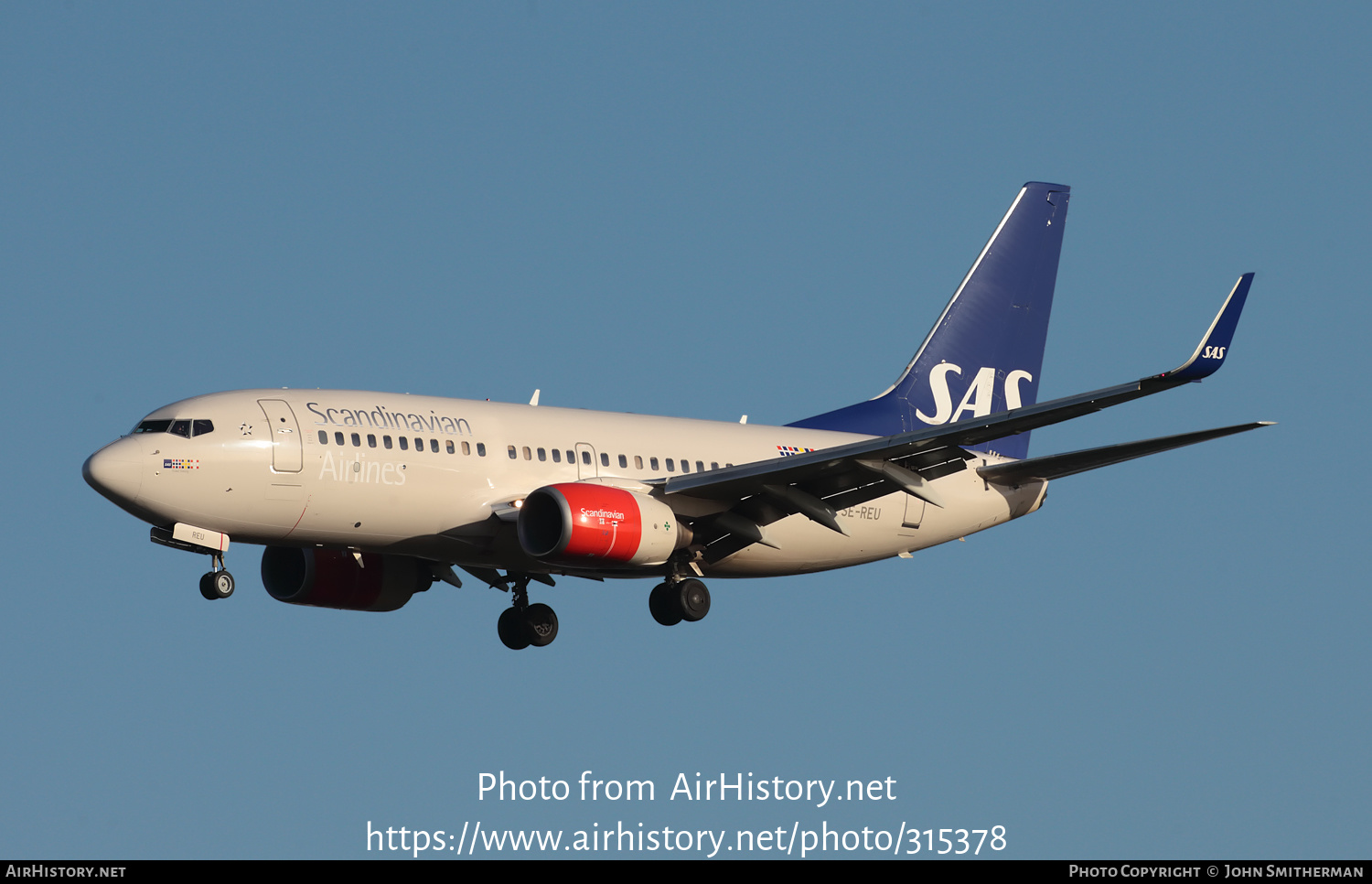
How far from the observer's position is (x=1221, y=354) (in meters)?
32.7

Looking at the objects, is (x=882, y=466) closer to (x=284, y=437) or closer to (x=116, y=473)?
(x=284, y=437)

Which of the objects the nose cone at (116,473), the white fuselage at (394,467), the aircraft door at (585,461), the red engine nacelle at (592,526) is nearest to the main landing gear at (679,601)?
the white fuselage at (394,467)

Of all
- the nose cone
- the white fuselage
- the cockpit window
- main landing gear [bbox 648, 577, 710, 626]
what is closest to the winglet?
the white fuselage

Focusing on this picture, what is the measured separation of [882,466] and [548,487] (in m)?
6.88

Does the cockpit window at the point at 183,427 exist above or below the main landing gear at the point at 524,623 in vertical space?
below

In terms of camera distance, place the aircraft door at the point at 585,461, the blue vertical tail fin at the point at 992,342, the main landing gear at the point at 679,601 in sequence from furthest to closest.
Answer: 1. the blue vertical tail fin at the point at 992,342
2. the main landing gear at the point at 679,601
3. the aircraft door at the point at 585,461

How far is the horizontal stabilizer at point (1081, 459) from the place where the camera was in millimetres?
36312

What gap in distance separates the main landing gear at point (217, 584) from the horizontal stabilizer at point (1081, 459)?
18064 millimetres

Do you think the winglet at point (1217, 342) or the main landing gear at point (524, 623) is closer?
the winglet at point (1217, 342)

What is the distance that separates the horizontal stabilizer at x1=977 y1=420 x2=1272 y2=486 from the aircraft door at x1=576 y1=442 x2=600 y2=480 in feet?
32.8

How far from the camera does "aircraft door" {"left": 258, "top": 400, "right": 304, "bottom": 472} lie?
35.5 m

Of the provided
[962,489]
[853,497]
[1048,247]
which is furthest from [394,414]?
[1048,247]

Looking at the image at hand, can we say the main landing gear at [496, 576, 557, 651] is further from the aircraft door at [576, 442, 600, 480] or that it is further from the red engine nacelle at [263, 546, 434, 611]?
the aircraft door at [576, 442, 600, 480]

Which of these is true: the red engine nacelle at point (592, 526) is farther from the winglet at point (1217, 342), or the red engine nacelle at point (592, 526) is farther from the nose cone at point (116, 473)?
the winglet at point (1217, 342)
